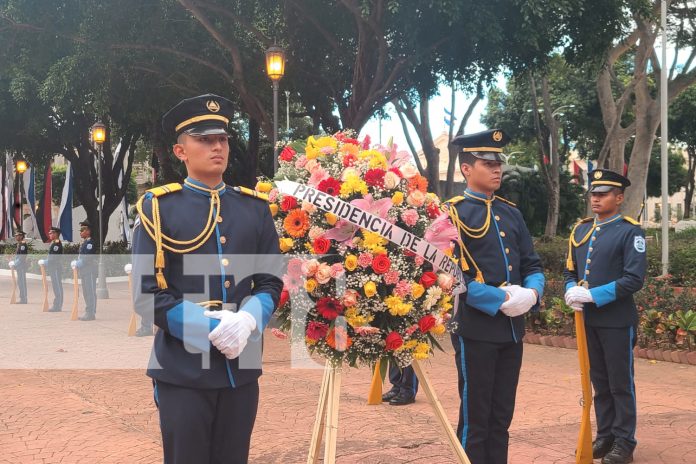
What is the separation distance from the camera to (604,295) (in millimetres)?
5355

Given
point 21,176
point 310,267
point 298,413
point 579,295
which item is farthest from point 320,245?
point 21,176

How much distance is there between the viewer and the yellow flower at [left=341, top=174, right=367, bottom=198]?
4.01 m

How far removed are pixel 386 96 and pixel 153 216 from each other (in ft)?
43.6

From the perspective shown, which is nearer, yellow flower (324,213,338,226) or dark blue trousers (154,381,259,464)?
dark blue trousers (154,381,259,464)

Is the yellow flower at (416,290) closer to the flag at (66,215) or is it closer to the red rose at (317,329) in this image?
the red rose at (317,329)

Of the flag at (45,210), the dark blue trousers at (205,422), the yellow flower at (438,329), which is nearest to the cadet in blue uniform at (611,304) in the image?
the yellow flower at (438,329)

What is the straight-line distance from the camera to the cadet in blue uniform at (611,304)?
17.6 ft

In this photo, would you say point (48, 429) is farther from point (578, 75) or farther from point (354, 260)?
point (578, 75)

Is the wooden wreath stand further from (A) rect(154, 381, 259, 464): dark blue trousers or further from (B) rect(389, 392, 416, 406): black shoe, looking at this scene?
(B) rect(389, 392, 416, 406): black shoe

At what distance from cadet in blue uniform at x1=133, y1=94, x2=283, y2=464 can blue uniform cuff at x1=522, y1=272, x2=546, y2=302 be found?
171 cm

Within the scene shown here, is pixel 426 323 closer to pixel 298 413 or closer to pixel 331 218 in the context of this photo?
pixel 331 218

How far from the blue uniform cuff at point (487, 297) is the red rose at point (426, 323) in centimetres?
33

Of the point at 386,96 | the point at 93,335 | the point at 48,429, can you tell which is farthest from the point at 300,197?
the point at 386,96

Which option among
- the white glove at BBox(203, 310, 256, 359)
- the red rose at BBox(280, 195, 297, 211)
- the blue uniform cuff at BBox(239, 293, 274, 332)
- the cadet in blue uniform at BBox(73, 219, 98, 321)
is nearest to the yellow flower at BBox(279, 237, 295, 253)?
the red rose at BBox(280, 195, 297, 211)
